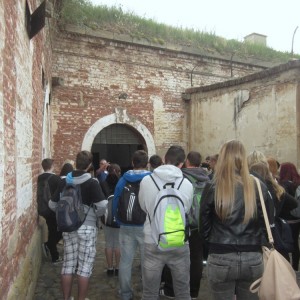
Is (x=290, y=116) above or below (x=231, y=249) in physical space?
above

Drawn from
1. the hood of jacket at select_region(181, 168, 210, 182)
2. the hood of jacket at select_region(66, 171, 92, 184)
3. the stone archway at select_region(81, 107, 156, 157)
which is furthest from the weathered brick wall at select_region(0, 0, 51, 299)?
the stone archway at select_region(81, 107, 156, 157)

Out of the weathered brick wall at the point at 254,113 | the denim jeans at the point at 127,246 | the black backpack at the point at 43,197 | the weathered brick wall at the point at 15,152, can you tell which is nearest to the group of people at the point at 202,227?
the denim jeans at the point at 127,246

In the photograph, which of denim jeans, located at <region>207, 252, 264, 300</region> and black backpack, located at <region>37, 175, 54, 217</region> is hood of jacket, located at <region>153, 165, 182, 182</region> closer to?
denim jeans, located at <region>207, 252, 264, 300</region>

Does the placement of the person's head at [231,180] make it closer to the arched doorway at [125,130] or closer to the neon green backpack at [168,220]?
the neon green backpack at [168,220]

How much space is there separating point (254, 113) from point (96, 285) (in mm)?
6564

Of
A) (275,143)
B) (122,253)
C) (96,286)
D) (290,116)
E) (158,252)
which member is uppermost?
(290,116)

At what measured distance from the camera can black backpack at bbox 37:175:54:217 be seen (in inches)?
242

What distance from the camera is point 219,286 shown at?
287cm

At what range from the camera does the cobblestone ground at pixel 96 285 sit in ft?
16.1

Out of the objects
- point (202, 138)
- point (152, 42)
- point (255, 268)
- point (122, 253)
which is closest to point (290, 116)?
point (202, 138)

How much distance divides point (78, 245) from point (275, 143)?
6.44m

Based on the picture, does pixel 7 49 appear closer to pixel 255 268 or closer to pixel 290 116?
pixel 255 268

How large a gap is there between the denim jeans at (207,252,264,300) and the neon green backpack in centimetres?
51

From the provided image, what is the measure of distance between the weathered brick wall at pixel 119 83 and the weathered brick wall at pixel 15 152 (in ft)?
16.4
